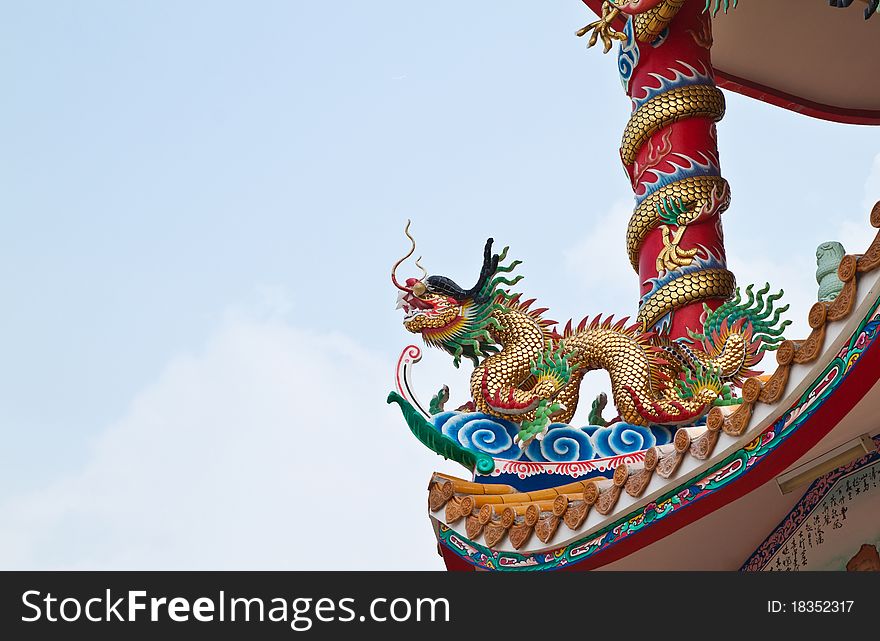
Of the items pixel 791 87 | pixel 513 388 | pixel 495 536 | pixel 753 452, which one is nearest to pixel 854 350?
pixel 753 452

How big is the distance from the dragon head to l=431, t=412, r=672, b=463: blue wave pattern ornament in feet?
1.16

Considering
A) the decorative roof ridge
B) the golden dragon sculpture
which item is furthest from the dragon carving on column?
the decorative roof ridge

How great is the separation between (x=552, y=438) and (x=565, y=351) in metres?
0.47

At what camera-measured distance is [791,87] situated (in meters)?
8.44

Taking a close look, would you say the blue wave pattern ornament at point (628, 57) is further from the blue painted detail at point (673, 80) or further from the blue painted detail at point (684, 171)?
the blue painted detail at point (684, 171)

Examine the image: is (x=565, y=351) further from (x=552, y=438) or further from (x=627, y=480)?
(x=627, y=480)

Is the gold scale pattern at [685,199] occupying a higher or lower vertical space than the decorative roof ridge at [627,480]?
higher

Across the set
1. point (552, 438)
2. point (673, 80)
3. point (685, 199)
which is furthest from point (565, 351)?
point (673, 80)

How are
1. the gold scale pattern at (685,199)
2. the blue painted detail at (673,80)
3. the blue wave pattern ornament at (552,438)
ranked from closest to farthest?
the blue wave pattern ornament at (552,438), the gold scale pattern at (685,199), the blue painted detail at (673,80)

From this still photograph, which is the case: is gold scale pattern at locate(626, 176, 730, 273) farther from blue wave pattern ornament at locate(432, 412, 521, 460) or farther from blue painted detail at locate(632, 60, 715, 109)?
blue wave pattern ornament at locate(432, 412, 521, 460)

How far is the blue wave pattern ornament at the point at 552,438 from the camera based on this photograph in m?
5.89

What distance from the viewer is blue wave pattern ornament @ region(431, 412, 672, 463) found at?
589 centimetres

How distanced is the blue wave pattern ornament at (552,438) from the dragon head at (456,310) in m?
0.35

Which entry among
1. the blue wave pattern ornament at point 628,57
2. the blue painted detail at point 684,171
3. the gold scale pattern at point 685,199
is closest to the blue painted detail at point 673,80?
the blue wave pattern ornament at point 628,57
